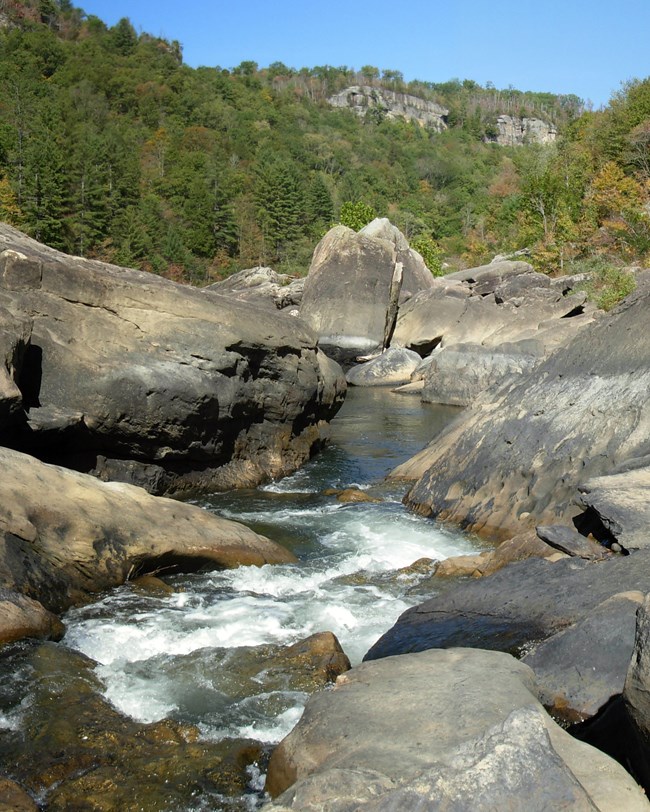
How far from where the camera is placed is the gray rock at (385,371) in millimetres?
28062

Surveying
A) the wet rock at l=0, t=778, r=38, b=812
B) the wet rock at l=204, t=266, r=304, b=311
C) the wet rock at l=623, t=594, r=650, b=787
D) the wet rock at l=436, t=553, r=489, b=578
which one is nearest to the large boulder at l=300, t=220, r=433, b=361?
the wet rock at l=204, t=266, r=304, b=311

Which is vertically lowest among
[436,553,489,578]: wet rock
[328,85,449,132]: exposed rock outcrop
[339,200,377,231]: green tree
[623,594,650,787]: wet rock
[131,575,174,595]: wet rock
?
[131,575,174,595]: wet rock

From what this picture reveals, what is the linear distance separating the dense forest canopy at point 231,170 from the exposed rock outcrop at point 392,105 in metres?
25.7

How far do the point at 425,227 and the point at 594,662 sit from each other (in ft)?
267

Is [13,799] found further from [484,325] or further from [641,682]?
[484,325]

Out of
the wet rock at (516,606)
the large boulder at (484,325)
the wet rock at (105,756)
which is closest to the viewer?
the wet rock at (105,756)

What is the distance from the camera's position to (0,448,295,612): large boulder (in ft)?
25.0

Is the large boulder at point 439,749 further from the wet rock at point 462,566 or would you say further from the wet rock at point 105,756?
the wet rock at point 462,566

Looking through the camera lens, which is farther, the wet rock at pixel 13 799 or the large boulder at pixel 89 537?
the large boulder at pixel 89 537

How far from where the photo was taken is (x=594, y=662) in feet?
17.6

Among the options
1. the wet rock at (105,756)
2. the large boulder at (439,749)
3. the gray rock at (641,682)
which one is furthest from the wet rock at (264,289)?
the gray rock at (641,682)

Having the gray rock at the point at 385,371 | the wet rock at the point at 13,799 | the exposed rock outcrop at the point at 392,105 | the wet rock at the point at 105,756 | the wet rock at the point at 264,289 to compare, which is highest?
the exposed rock outcrop at the point at 392,105

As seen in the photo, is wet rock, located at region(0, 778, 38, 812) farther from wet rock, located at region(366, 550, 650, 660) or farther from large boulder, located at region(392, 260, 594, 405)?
large boulder, located at region(392, 260, 594, 405)

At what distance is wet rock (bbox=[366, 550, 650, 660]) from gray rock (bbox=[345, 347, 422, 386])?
2051 cm
